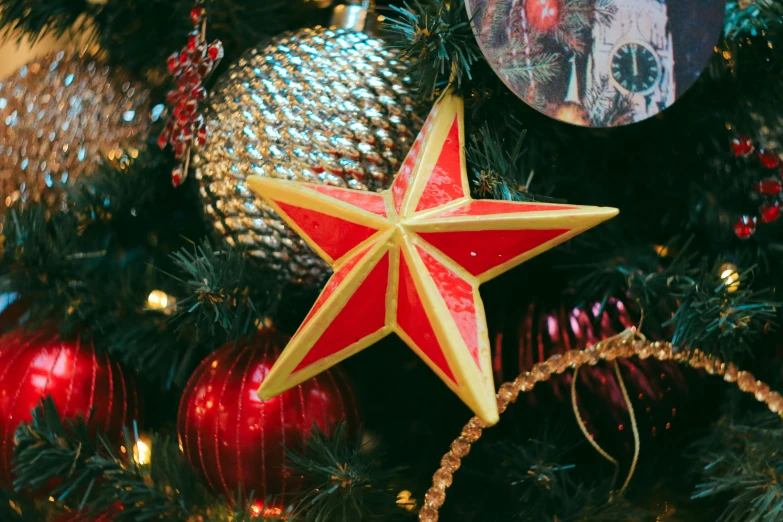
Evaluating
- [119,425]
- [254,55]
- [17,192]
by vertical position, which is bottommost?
[119,425]

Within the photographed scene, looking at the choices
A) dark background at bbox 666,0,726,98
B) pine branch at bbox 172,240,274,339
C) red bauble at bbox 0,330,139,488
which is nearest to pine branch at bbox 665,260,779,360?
dark background at bbox 666,0,726,98

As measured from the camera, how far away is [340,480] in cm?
36

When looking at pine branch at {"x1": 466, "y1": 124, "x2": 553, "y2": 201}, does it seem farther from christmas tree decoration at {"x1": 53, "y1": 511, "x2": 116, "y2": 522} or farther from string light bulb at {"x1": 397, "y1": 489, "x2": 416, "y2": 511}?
christmas tree decoration at {"x1": 53, "y1": 511, "x2": 116, "y2": 522}

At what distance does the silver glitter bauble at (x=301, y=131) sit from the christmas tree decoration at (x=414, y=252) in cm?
3

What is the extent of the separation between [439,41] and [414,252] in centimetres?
12

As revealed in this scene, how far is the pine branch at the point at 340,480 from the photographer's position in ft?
1.18

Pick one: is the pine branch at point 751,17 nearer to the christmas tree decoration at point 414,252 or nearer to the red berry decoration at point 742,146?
the red berry decoration at point 742,146

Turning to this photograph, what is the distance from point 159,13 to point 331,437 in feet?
1.09

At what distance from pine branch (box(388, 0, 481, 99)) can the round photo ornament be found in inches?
0.5

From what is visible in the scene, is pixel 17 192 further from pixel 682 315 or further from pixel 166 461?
pixel 682 315

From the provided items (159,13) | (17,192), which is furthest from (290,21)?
(17,192)

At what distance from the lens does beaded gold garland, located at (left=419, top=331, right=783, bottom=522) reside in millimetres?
391

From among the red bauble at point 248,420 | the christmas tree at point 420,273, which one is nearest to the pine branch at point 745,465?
the christmas tree at point 420,273

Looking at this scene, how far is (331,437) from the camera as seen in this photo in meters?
0.40
